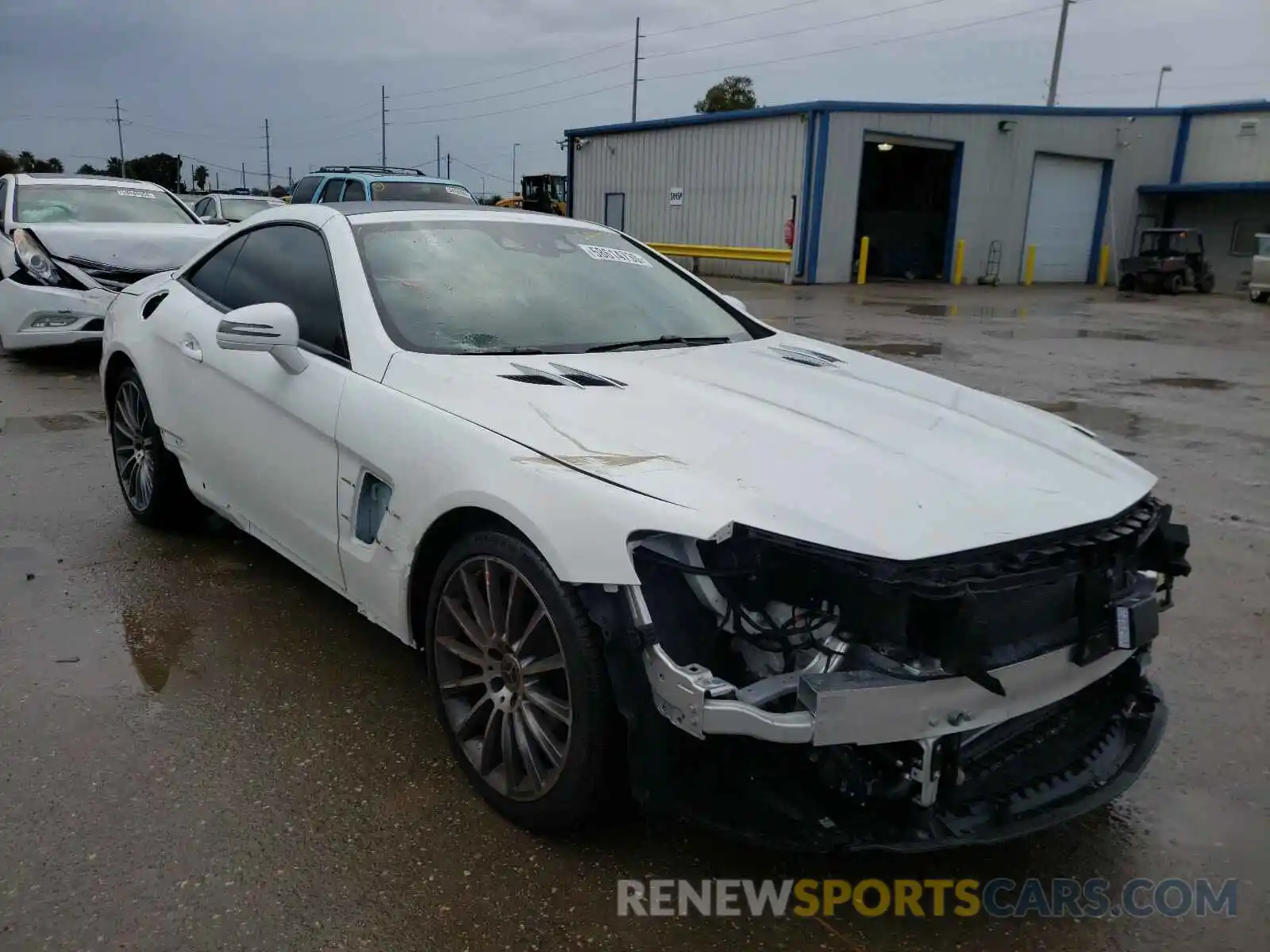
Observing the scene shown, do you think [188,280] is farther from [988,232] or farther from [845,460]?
[988,232]

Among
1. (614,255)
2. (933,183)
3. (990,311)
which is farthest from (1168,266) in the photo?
(614,255)

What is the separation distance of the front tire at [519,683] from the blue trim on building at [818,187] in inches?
917

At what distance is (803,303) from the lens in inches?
760

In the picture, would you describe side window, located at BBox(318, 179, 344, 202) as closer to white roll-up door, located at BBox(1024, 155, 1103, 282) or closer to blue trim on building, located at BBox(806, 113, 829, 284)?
blue trim on building, located at BBox(806, 113, 829, 284)

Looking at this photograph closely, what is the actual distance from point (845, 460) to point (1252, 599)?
9.27ft

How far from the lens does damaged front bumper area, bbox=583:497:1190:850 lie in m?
2.12

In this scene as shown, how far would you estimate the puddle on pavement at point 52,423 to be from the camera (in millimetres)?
6793

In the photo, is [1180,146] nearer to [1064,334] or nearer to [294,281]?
[1064,334]

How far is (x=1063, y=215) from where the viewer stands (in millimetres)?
29422

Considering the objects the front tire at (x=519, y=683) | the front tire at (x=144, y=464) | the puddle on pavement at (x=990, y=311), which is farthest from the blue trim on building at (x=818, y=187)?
the front tire at (x=519, y=683)

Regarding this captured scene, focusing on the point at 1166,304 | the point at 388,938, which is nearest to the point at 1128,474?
the point at 388,938

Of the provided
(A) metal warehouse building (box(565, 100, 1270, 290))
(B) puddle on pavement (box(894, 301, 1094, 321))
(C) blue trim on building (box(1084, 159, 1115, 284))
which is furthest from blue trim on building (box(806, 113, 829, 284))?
(C) blue trim on building (box(1084, 159, 1115, 284))

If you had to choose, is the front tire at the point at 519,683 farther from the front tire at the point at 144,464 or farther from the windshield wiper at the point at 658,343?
the front tire at the point at 144,464

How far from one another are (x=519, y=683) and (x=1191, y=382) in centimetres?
1013
